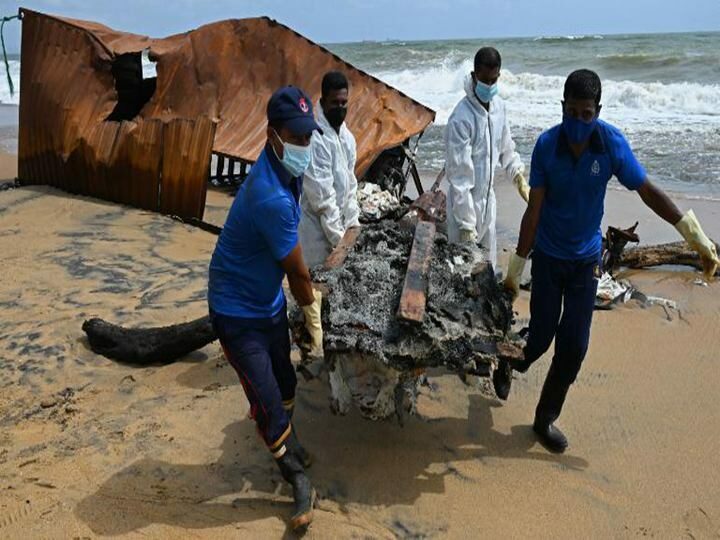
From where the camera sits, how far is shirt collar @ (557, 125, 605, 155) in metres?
2.91

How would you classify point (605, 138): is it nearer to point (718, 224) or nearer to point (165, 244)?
point (165, 244)

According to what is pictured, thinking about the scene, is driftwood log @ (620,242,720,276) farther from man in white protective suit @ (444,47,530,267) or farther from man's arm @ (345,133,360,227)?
man's arm @ (345,133,360,227)

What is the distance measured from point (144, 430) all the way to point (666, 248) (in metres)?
4.91

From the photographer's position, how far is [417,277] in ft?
9.68

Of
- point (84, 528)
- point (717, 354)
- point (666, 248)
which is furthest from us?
point (666, 248)

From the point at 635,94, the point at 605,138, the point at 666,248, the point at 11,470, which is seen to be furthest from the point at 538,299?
the point at 635,94

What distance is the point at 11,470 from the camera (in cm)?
292

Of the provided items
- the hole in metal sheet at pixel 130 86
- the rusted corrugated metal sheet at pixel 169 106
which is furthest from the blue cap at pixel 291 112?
the hole in metal sheet at pixel 130 86

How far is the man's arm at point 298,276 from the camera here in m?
2.48

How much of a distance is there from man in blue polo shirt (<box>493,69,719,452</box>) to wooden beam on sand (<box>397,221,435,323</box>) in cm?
45

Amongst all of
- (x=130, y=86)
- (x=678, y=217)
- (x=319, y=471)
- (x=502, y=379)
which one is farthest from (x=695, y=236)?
(x=130, y=86)

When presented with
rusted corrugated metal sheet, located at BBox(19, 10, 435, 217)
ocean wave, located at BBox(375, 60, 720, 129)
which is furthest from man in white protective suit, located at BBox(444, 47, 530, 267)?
ocean wave, located at BBox(375, 60, 720, 129)

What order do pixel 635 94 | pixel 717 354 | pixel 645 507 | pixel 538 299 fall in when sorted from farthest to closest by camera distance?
pixel 635 94 < pixel 717 354 < pixel 538 299 < pixel 645 507

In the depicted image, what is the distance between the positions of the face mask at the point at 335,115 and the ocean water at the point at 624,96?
6686mm
